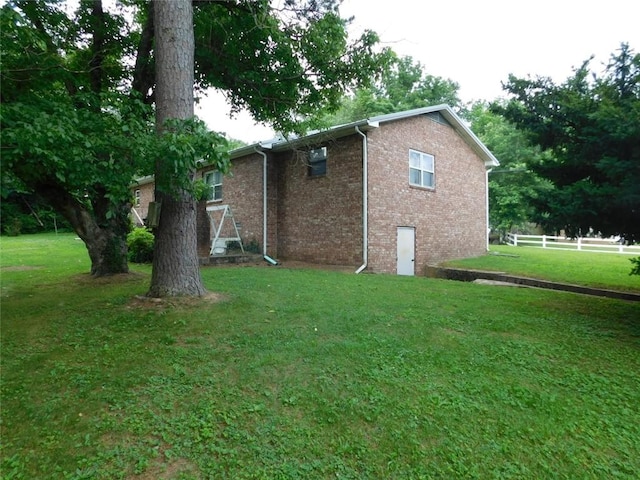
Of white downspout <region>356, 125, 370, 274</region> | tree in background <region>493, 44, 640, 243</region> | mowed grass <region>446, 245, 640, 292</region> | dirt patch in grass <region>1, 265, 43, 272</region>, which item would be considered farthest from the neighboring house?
dirt patch in grass <region>1, 265, 43, 272</region>

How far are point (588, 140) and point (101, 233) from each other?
30.0ft

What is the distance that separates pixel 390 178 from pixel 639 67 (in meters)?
7.25

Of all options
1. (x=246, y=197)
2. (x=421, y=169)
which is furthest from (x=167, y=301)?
(x=421, y=169)

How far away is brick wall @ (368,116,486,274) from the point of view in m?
10.9

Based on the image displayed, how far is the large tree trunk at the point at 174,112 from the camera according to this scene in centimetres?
538

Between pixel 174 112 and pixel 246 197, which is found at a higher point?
pixel 174 112

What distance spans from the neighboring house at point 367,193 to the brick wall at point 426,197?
0.04 metres

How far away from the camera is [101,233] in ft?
25.7

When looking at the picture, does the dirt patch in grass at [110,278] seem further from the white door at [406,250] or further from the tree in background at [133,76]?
the white door at [406,250]

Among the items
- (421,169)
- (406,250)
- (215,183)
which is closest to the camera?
(406,250)

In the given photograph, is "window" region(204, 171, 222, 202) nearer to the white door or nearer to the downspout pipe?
the downspout pipe

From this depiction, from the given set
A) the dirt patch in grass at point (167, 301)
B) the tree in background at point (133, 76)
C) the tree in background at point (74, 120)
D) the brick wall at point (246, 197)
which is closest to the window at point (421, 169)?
the tree in background at point (133, 76)

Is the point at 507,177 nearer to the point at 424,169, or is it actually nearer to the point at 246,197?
the point at 424,169

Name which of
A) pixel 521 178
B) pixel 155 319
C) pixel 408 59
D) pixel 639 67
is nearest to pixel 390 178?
pixel 639 67
